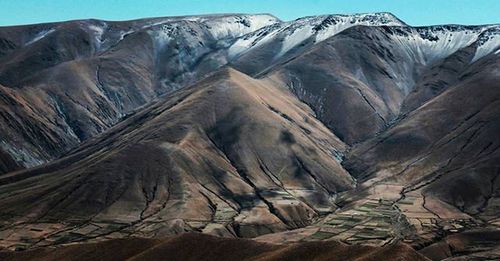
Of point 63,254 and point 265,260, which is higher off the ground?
point 63,254

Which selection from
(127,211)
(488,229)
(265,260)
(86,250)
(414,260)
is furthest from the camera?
(127,211)

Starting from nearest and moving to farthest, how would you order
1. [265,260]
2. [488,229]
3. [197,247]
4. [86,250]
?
1. [265,260]
2. [197,247]
3. [86,250]
4. [488,229]

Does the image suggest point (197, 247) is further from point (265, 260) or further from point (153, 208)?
point (153, 208)

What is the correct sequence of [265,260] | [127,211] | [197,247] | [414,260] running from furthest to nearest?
[127,211] → [197,247] → [265,260] → [414,260]

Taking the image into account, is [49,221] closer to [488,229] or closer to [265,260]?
[265,260]

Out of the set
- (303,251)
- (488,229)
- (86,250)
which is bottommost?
(488,229)

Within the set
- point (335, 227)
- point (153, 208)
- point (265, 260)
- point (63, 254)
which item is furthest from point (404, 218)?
point (63, 254)

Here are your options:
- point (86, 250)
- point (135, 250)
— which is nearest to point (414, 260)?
point (135, 250)

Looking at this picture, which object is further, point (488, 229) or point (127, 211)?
point (127, 211)

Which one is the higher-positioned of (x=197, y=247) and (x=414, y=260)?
(x=197, y=247)
